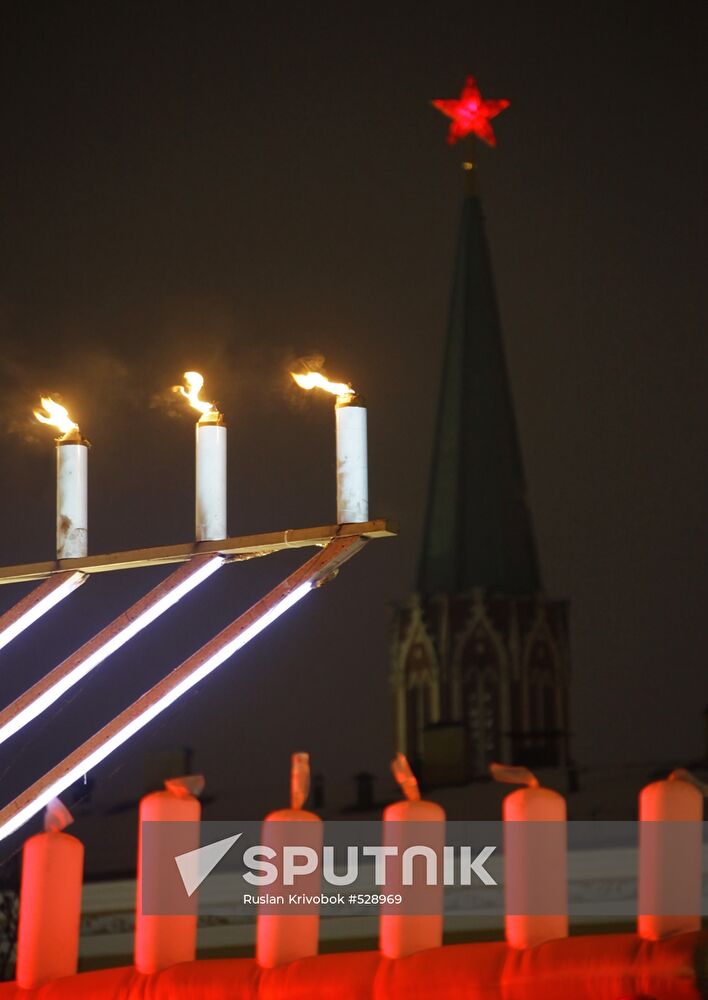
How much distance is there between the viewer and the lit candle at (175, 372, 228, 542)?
467cm

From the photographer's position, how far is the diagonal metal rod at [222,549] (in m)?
4.36

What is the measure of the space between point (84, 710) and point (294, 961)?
26.3 m

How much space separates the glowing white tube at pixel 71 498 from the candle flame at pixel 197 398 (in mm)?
327

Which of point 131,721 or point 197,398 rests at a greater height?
point 197,398

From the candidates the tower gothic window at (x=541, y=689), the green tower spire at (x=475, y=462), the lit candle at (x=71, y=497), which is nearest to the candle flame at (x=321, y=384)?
the lit candle at (x=71, y=497)

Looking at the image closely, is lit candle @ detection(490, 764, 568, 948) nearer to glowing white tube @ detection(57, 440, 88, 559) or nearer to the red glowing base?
the red glowing base

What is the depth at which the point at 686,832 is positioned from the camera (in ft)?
12.9

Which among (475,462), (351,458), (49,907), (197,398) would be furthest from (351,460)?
(475,462)

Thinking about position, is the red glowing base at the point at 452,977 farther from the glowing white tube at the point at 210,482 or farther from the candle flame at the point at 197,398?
the candle flame at the point at 197,398

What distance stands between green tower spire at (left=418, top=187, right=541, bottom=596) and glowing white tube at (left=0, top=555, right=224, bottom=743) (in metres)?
39.4

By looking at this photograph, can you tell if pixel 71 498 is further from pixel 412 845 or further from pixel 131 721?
pixel 412 845

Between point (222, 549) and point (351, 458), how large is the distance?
49cm

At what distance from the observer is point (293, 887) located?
4.20 metres

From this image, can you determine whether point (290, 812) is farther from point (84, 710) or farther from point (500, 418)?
point (500, 418)
